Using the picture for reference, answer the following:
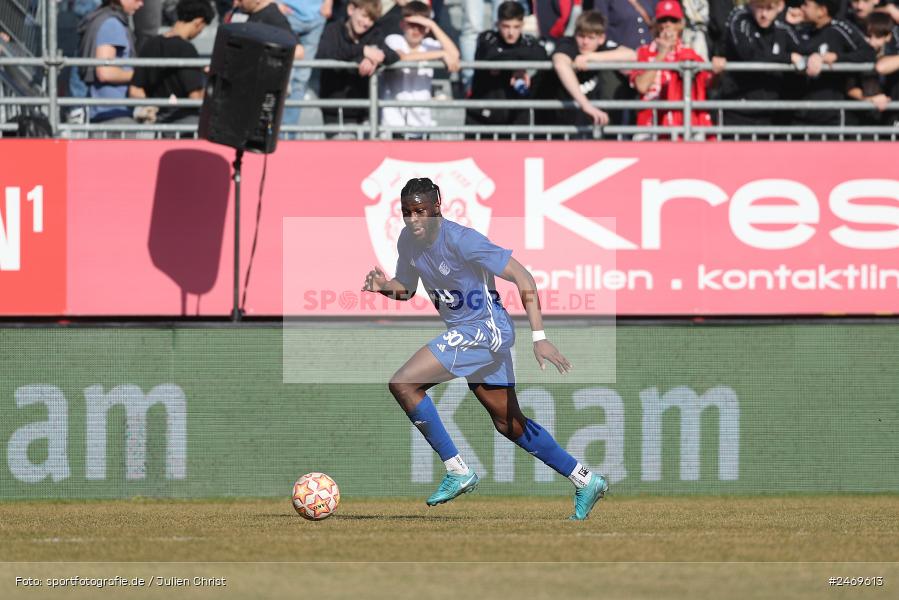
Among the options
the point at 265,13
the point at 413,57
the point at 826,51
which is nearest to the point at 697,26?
the point at 826,51

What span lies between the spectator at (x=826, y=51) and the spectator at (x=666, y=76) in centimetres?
102

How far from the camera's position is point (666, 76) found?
1594 centimetres

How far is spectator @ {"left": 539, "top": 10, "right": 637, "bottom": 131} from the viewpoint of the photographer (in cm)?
1526

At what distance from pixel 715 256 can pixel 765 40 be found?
2.40m

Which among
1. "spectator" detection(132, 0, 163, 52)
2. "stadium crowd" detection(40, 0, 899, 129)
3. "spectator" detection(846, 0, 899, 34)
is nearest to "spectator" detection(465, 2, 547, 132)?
"stadium crowd" detection(40, 0, 899, 129)

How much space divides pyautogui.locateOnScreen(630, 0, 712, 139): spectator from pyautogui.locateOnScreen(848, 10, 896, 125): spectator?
4.94ft

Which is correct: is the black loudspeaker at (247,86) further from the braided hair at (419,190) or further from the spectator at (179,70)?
the braided hair at (419,190)

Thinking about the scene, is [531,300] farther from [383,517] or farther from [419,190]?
[383,517]

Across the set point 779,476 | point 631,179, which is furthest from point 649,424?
point 631,179

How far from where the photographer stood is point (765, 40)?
1586 cm

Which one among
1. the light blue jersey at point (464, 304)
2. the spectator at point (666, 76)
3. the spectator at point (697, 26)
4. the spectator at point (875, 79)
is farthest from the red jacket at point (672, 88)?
the light blue jersey at point (464, 304)

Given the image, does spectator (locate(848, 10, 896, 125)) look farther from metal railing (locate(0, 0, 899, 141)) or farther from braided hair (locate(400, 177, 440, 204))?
braided hair (locate(400, 177, 440, 204))

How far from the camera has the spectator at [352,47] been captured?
15664 millimetres

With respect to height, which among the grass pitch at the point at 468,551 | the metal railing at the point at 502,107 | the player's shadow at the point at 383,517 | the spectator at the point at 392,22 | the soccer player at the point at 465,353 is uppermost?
the spectator at the point at 392,22
